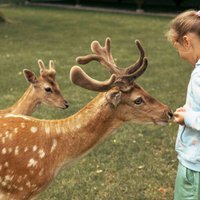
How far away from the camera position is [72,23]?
65.3 ft

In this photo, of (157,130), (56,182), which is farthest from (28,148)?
(157,130)

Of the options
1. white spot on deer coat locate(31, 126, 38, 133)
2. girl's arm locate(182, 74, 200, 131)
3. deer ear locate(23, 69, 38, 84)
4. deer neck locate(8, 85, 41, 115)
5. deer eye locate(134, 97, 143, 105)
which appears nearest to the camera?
girl's arm locate(182, 74, 200, 131)

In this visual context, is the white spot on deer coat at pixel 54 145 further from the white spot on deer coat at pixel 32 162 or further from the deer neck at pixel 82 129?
the white spot on deer coat at pixel 32 162

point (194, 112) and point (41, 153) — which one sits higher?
point (194, 112)

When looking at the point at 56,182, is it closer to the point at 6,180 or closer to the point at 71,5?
the point at 6,180

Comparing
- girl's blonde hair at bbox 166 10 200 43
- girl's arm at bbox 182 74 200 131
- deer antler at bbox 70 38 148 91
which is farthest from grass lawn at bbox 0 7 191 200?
girl's blonde hair at bbox 166 10 200 43

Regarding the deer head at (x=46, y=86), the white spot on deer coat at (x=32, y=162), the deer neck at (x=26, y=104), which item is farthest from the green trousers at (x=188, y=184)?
the deer head at (x=46, y=86)

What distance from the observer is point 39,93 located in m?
5.34

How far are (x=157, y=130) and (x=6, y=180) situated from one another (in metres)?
3.60

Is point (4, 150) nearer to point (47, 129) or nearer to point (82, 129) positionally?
point (47, 129)

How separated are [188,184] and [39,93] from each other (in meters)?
2.47

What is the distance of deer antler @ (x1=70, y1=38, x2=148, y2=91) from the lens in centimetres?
323

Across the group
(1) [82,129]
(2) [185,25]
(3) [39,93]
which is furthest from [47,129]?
(3) [39,93]

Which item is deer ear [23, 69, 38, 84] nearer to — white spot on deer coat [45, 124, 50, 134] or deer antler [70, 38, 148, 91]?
deer antler [70, 38, 148, 91]
